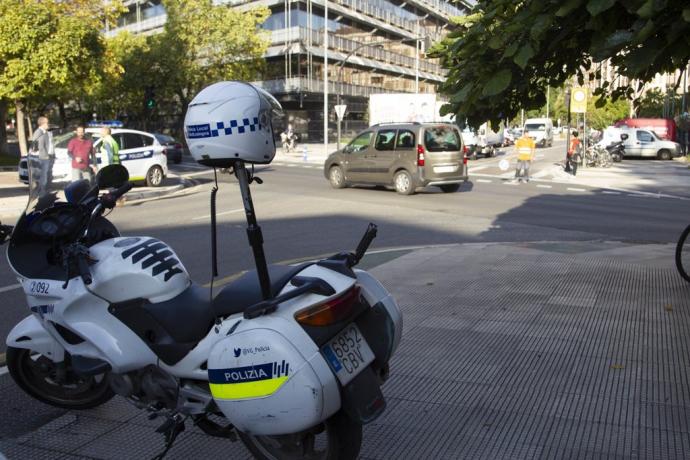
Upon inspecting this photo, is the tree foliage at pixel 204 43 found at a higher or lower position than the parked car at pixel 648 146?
higher

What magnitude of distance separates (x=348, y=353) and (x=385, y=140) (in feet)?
49.6

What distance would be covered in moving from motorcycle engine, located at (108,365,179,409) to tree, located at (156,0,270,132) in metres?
43.1

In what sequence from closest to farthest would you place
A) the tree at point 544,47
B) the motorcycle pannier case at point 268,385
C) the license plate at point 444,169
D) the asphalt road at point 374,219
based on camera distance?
the motorcycle pannier case at point 268,385 < the tree at point 544,47 < the asphalt road at point 374,219 < the license plate at point 444,169

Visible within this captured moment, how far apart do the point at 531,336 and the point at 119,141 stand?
15770mm

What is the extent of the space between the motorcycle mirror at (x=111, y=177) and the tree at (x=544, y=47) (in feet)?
8.11

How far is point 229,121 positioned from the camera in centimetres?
292

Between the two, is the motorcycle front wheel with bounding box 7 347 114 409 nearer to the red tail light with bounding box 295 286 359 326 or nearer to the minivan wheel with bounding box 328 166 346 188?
the red tail light with bounding box 295 286 359 326

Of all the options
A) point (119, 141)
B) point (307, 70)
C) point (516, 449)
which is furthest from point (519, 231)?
point (307, 70)

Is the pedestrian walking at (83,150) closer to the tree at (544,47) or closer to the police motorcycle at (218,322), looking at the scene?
the tree at (544,47)

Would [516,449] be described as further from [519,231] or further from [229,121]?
→ [519,231]

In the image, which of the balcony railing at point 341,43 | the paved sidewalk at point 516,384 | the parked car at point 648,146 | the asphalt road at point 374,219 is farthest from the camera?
the balcony railing at point 341,43

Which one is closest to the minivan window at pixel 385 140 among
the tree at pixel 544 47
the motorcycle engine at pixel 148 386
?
the tree at pixel 544 47

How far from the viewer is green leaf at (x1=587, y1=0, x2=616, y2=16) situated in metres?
3.81

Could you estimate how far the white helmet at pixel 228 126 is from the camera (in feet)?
9.58
